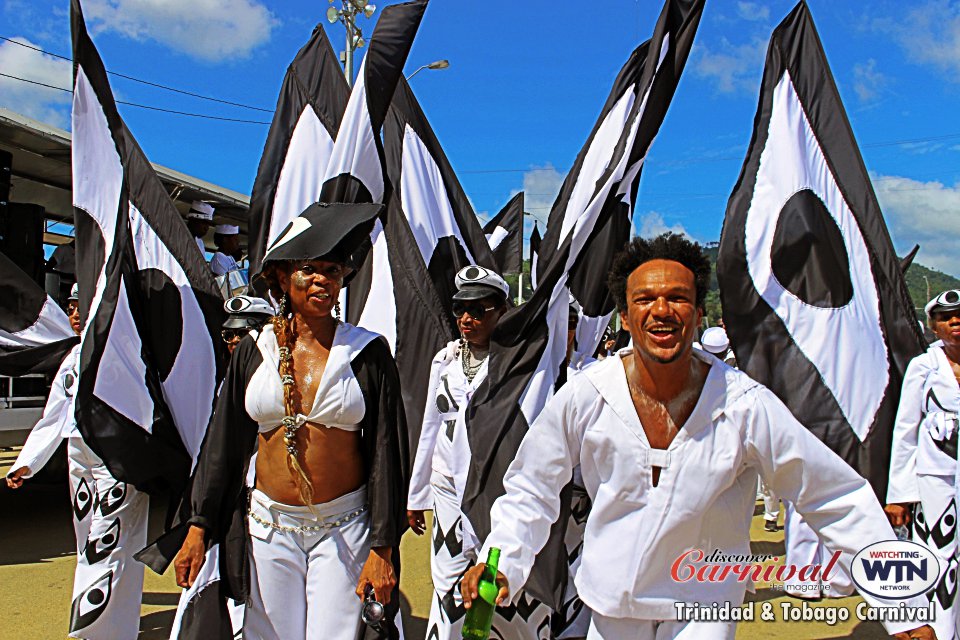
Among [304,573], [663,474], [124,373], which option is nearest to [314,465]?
[304,573]

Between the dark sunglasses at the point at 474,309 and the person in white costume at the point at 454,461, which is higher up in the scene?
the dark sunglasses at the point at 474,309

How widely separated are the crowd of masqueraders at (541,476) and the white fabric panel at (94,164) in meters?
2.24

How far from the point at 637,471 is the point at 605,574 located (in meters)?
0.32

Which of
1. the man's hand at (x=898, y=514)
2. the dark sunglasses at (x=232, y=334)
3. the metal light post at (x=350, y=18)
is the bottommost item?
the man's hand at (x=898, y=514)

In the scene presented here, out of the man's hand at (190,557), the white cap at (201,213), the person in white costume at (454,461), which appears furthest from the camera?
the white cap at (201,213)

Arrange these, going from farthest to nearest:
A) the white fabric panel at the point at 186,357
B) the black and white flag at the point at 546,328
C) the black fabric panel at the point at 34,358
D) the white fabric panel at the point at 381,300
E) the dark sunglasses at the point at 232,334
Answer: the white fabric panel at the point at 381,300
the black fabric panel at the point at 34,358
the dark sunglasses at the point at 232,334
the white fabric panel at the point at 186,357
the black and white flag at the point at 546,328

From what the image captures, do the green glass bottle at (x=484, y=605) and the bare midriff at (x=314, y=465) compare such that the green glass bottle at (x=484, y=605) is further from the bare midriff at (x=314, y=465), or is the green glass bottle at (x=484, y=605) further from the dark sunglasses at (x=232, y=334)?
Answer: the dark sunglasses at (x=232, y=334)

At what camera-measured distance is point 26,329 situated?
19.2 feet

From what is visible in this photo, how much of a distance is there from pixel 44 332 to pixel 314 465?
3.96 m

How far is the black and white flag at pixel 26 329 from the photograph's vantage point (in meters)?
5.73

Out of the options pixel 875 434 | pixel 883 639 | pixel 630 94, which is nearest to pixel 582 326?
pixel 630 94

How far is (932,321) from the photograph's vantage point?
4.36m

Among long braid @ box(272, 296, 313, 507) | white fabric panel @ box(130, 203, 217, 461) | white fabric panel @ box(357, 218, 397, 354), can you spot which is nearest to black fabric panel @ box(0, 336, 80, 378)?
white fabric panel @ box(130, 203, 217, 461)

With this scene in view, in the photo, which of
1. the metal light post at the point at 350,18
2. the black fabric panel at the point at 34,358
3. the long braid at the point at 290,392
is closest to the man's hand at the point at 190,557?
the long braid at the point at 290,392
